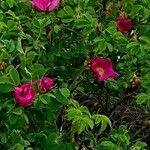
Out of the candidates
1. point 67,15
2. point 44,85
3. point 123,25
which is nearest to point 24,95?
point 44,85

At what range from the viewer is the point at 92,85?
250 centimetres

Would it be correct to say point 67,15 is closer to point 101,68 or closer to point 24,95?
point 101,68

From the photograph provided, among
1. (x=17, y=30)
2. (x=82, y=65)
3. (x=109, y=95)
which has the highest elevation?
(x=17, y=30)

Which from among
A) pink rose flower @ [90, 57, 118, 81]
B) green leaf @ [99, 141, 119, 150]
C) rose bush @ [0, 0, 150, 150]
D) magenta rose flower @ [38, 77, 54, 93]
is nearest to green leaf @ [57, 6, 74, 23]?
rose bush @ [0, 0, 150, 150]

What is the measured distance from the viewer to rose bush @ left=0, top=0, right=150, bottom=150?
195 cm

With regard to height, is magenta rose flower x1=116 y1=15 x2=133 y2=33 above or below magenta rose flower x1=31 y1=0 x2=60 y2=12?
below

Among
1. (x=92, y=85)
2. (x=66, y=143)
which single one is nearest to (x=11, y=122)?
(x=66, y=143)

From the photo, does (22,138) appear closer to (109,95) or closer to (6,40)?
(6,40)

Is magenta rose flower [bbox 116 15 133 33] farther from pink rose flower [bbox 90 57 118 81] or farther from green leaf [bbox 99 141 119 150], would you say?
green leaf [bbox 99 141 119 150]

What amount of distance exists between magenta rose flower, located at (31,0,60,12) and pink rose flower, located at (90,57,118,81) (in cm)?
29

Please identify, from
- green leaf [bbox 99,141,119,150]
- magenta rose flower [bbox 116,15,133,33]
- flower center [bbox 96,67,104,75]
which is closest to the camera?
green leaf [bbox 99,141,119,150]

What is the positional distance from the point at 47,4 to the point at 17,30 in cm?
17

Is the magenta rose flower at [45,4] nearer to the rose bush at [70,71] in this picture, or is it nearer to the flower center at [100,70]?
the rose bush at [70,71]

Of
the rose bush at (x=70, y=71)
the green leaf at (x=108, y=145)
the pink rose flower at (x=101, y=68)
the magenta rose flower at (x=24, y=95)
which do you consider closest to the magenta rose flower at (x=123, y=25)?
the rose bush at (x=70, y=71)
